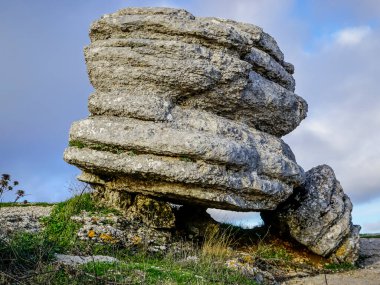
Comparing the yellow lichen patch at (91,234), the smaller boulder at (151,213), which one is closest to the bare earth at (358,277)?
the smaller boulder at (151,213)

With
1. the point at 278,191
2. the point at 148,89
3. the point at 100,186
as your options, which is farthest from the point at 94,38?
the point at 278,191

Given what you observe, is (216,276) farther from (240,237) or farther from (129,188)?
(240,237)

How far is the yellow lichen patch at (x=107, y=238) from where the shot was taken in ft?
56.2

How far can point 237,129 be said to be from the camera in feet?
60.0

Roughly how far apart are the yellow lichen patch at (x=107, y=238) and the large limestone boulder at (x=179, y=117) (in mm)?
1762

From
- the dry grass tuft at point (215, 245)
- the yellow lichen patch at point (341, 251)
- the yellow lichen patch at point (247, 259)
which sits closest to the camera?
the yellow lichen patch at point (247, 259)

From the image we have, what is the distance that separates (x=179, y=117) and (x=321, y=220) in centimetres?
646

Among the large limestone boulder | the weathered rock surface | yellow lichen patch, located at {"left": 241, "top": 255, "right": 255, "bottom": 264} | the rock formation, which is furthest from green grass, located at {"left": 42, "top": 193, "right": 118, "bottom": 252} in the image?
the weathered rock surface

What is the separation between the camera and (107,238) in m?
17.2

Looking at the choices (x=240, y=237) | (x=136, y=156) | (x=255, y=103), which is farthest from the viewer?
(x=240, y=237)

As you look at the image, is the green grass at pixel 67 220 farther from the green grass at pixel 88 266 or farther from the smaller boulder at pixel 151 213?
the smaller boulder at pixel 151 213

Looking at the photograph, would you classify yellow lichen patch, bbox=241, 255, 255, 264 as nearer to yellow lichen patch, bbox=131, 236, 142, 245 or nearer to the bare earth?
the bare earth

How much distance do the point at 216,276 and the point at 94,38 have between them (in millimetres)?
9890

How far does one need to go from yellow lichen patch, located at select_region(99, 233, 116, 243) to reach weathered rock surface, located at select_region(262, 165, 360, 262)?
6.44 m
